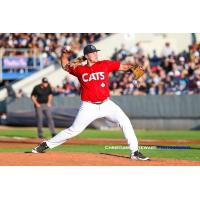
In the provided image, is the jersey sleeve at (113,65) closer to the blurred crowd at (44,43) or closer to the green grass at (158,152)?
the green grass at (158,152)

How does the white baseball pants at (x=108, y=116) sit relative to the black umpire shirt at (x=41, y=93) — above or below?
below

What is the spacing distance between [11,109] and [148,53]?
631 centimetres

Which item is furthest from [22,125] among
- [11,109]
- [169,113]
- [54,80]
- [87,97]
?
[87,97]

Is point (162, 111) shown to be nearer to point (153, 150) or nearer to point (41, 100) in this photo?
point (41, 100)

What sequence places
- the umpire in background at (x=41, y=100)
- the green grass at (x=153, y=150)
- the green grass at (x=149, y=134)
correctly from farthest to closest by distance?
the green grass at (x=149, y=134) → the umpire in background at (x=41, y=100) → the green grass at (x=153, y=150)

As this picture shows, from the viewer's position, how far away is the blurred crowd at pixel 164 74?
25.9 metres

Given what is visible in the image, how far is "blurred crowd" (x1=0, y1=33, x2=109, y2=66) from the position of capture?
1220 inches

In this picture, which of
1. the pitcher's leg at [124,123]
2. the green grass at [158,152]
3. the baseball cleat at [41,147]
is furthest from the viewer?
the green grass at [158,152]

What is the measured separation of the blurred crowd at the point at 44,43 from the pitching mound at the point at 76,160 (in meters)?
17.1

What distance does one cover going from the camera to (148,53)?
29.6 m

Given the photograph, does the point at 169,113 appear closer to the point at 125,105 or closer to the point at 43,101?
the point at 125,105

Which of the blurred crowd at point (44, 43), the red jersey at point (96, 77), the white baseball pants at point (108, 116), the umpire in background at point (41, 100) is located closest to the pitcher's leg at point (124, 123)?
the white baseball pants at point (108, 116)

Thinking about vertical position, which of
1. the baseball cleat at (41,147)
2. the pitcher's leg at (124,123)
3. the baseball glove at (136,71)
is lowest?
A: the baseball cleat at (41,147)

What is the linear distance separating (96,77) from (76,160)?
1.61 meters
